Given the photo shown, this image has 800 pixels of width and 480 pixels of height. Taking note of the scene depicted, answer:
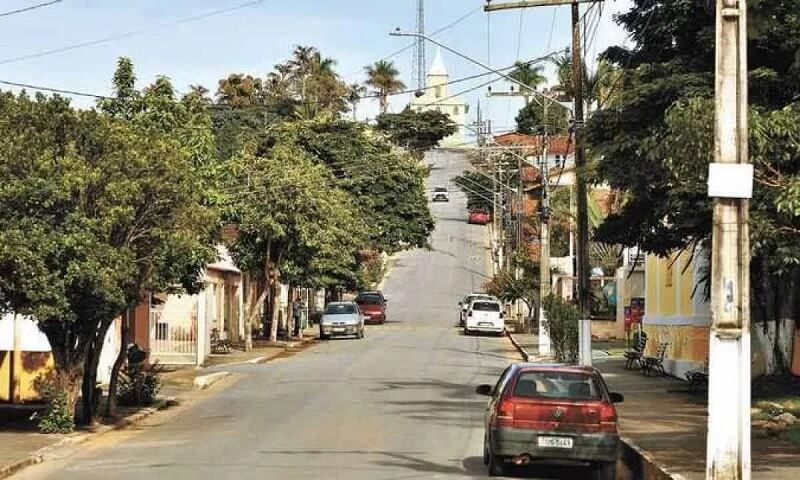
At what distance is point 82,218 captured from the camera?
1892cm

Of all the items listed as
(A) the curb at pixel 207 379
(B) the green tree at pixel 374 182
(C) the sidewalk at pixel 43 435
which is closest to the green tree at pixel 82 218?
(C) the sidewalk at pixel 43 435

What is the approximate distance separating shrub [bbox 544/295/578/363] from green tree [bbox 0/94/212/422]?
48.8 ft

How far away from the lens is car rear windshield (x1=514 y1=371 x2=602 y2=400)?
15.3 metres

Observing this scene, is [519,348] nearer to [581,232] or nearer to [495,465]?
[581,232]

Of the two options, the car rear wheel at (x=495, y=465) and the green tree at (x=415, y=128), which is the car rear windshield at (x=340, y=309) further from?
the green tree at (x=415, y=128)

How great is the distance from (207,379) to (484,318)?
87.1 ft

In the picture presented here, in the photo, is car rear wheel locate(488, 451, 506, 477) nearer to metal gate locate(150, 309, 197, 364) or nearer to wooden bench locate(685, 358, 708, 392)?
wooden bench locate(685, 358, 708, 392)

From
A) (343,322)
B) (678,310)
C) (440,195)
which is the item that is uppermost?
(440,195)

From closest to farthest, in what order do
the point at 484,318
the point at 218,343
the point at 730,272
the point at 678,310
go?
1. the point at 730,272
2. the point at 678,310
3. the point at 218,343
4. the point at 484,318

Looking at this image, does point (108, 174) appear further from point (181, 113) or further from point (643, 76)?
point (643, 76)

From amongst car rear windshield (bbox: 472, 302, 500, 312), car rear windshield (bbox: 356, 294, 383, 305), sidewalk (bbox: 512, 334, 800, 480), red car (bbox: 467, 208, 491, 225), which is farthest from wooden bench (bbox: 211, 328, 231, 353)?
red car (bbox: 467, 208, 491, 225)

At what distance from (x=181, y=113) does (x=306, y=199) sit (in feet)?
68.5

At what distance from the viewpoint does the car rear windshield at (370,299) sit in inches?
2598

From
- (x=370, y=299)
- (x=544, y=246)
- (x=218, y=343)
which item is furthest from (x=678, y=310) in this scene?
(x=370, y=299)
